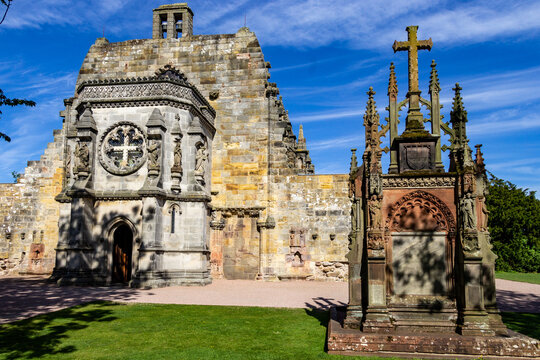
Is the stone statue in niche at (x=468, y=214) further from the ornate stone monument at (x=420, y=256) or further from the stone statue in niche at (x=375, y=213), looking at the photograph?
the stone statue in niche at (x=375, y=213)

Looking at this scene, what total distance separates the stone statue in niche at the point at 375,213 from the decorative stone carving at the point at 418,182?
0.45 m

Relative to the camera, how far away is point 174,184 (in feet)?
62.7

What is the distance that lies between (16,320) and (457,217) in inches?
379

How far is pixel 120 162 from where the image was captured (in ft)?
64.0

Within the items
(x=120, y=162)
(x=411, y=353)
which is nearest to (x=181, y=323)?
(x=411, y=353)

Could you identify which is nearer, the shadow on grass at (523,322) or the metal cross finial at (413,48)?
the shadow on grass at (523,322)

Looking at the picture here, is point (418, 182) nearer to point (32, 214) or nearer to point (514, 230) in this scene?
point (32, 214)

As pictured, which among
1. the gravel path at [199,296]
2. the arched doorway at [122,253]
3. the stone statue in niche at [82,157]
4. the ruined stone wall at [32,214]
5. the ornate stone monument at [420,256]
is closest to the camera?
the ornate stone monument at [420,256]

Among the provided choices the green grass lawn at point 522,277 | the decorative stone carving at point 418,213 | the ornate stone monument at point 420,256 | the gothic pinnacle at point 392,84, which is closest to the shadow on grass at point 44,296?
the ornate stone monument at point 420,256

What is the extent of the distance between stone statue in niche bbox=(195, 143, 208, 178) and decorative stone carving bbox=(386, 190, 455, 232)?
13.0 m

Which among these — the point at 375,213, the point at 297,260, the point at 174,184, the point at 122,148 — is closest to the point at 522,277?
the point at 297,260

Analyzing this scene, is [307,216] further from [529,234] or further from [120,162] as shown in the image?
[529,234]

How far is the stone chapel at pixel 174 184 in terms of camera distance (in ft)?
61.5

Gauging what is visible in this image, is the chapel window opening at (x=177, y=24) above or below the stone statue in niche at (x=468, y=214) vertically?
above
